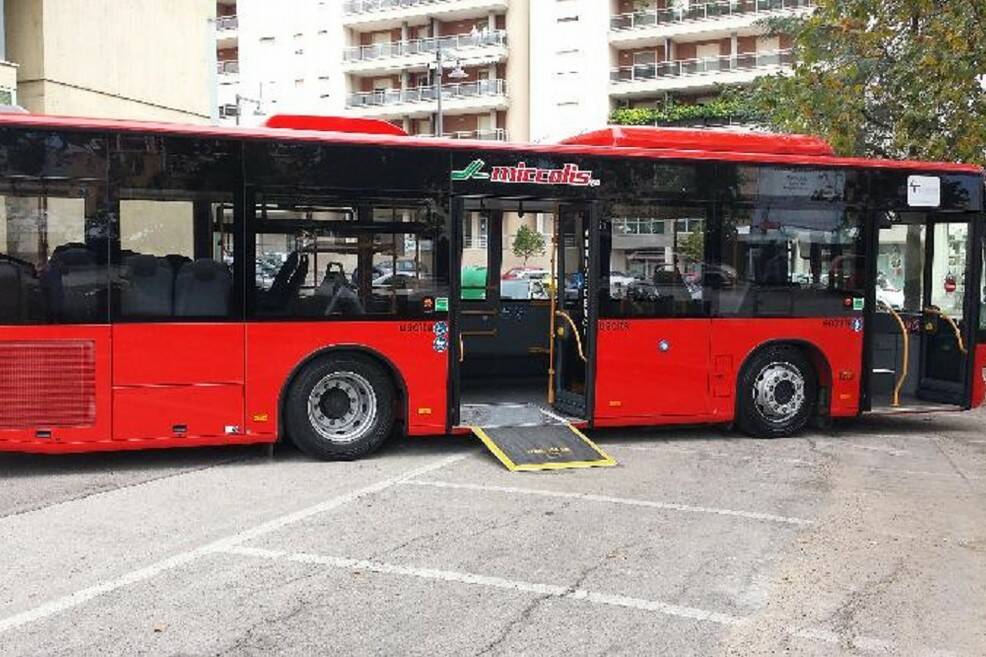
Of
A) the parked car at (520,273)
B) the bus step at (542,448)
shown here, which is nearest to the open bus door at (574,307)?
the bus step at (542,448)

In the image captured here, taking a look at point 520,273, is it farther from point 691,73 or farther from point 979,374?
point 691,73

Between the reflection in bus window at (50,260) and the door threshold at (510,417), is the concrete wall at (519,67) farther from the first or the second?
the reflection in bus window at (50,260)

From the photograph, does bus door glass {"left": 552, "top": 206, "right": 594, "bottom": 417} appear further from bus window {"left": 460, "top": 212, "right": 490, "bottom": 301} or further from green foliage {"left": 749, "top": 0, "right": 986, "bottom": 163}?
green foliage {"left": 749, "top": 0, "right": 986, "bottom": 163}

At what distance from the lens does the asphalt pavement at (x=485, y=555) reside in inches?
180

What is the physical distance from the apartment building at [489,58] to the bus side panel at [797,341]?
35.8 meters

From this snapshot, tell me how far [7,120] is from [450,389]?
4227 millimetres

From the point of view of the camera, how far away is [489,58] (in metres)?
51.3

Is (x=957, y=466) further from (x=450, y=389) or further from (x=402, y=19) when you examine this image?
(x=402, y=19)

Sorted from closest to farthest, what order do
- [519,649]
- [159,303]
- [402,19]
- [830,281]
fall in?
[519,649] < [159,303] < [830,281] < [402,19]

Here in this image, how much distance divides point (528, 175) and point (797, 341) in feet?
11.0

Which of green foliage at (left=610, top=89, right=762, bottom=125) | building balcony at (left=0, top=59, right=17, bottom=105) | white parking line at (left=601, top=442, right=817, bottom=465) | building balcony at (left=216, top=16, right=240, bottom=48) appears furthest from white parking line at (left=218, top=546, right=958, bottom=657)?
building balcony at (left=216, top=16, right=240, bottom=48)

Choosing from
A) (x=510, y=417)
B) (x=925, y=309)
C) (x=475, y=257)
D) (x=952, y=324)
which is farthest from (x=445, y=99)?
(x=510, y=417)

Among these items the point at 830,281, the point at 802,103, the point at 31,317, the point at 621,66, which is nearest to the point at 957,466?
the point at 830,281

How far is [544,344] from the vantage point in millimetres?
11695
